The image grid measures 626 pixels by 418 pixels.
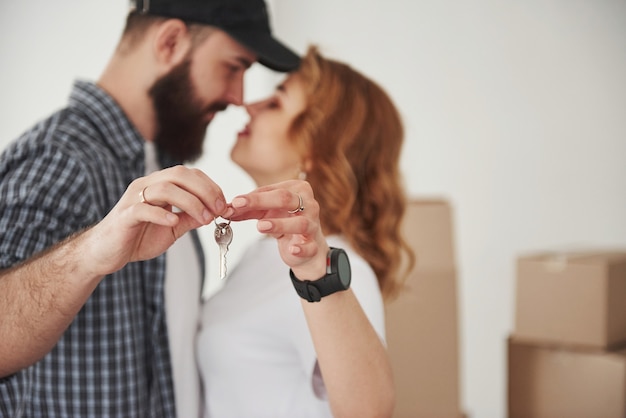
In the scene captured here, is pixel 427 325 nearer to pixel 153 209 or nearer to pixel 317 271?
pixel 317 271

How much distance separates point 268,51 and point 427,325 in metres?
0.94

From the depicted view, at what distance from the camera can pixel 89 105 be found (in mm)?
1292

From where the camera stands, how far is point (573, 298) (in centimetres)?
194

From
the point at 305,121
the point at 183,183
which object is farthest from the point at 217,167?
the point at 183,183

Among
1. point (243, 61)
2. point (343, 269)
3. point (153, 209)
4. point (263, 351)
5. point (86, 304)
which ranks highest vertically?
point (243, 61)

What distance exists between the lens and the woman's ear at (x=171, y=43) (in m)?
1.36

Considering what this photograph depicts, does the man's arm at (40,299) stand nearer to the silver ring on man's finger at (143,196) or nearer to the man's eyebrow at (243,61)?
the silver ring on man's finger at (143,196)

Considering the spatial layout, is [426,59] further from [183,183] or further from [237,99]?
[183,183]

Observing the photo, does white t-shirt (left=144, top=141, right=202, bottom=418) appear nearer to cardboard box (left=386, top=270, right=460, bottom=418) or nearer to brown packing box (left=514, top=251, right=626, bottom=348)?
cardboard box (left=386, top=270, right=460, bottom=418)

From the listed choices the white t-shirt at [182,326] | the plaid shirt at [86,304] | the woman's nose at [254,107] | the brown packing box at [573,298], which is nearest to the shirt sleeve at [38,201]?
A: the plaid shirt at [86,304]

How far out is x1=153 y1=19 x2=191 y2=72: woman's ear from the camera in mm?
1358

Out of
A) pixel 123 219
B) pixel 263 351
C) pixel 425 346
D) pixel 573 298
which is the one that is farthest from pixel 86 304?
pixel 573 298

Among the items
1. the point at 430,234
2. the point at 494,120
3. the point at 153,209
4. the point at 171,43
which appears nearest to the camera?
the point at 153,209

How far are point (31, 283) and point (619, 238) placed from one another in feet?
6.37
